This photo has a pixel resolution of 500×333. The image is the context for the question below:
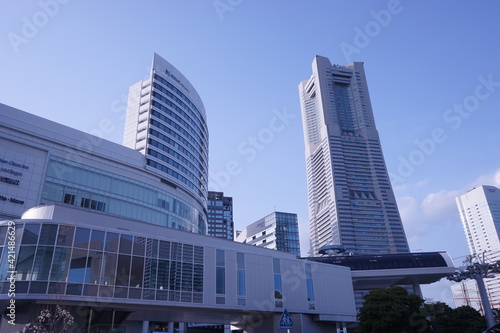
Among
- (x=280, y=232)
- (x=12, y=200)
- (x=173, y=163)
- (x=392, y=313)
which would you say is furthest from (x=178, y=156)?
(x=280, y=232)

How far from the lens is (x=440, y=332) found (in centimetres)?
4834

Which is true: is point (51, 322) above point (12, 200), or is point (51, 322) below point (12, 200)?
below

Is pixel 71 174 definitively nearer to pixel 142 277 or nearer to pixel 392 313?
pixel 142 277

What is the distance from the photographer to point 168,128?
2781 inches

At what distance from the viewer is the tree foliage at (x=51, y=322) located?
78.5ft

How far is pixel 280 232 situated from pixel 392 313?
11893 cm

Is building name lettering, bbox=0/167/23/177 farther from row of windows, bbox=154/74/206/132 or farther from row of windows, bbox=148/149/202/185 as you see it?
row of windows, bbox=154/74/206/132

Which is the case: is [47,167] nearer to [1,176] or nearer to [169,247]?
[1,176]

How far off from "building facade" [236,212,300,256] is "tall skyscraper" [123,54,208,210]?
79092 mm

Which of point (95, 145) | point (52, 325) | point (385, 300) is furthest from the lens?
point (95, 145)

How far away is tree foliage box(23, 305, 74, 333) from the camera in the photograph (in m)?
23.9

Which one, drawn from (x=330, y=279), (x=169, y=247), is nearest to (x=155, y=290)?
(x=169, y=247)

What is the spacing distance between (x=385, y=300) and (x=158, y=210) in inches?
1488

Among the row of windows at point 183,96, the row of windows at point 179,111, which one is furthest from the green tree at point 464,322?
the row of windows at point 183,96
